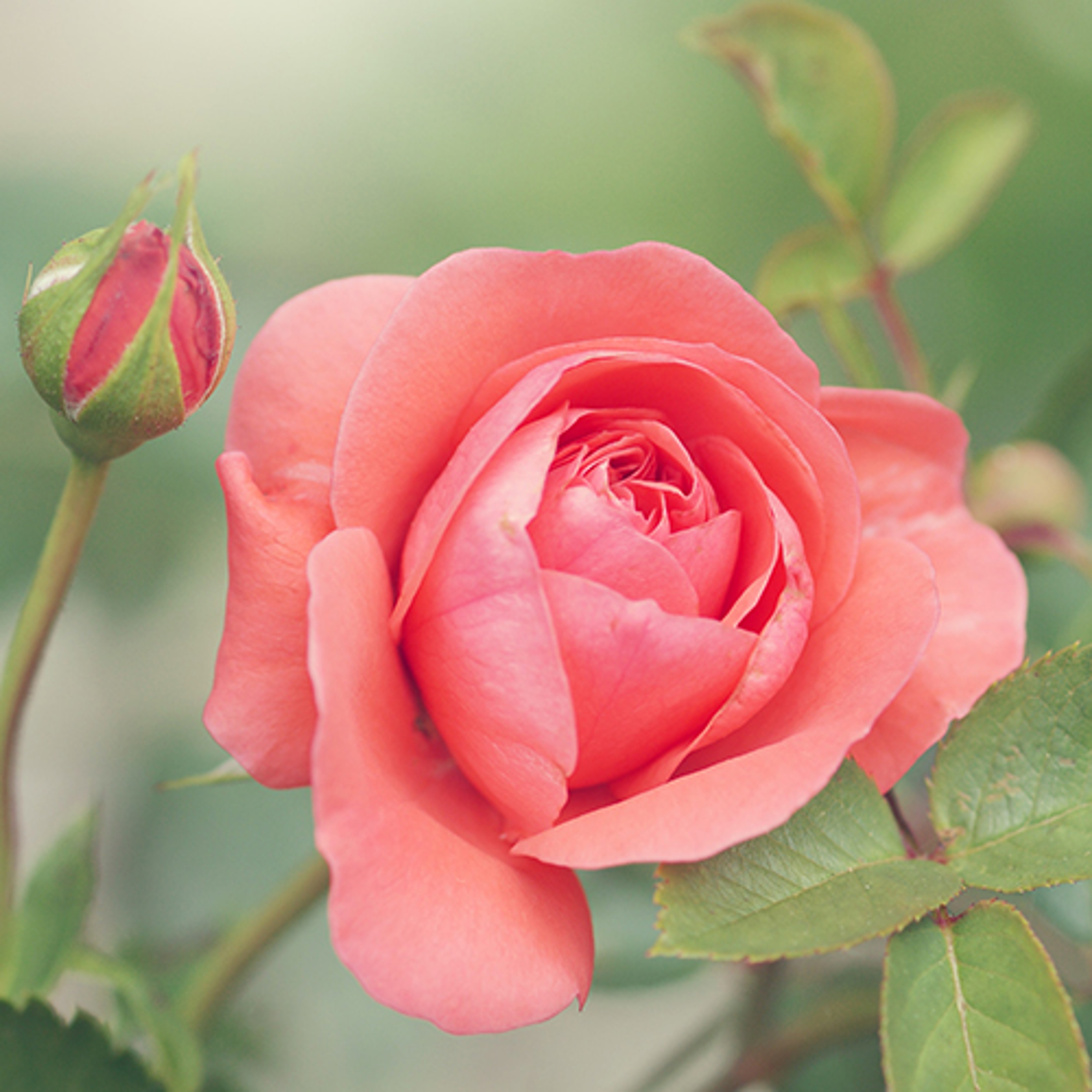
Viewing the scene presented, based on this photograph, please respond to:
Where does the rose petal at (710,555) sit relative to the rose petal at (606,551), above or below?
below

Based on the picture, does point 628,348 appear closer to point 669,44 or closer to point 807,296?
point 807,296

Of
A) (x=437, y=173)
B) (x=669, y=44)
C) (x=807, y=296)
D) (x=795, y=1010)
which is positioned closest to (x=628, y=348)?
(x=807, y=296)

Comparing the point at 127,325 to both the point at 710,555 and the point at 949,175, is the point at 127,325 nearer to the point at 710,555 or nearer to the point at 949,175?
the point at 710,555

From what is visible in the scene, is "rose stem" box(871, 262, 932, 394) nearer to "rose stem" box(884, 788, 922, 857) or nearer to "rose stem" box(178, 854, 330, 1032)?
"rose stem" box(884, 788, 922, 857)

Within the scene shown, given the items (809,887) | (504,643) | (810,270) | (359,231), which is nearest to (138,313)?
(504,643)

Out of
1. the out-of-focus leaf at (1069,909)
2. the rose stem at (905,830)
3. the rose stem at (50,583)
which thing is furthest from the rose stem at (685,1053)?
the rose stem at (50,583)

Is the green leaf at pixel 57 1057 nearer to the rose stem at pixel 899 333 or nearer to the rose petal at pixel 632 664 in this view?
the rose petal at pixel 632 664

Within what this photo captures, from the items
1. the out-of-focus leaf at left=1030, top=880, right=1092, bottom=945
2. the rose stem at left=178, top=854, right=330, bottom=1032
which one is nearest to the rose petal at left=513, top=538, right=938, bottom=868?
the rose stem at left=178, top=854, right=330, bottom=1032
